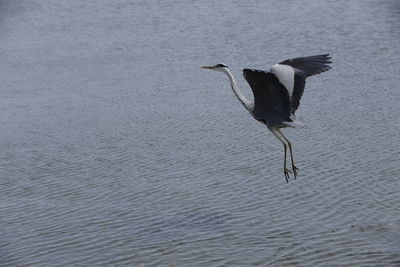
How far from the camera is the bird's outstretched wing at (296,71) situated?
10930mm

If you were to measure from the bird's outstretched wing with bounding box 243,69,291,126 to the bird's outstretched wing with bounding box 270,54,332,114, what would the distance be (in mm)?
82

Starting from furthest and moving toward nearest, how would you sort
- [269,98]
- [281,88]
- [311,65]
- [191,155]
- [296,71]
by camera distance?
[191,155] → [311,65] → [269,98] → [296,71] → [281,88]

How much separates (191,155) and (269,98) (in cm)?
340

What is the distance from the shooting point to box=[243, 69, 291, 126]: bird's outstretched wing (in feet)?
35.8

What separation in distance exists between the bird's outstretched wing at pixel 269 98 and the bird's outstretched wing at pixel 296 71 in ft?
0.27

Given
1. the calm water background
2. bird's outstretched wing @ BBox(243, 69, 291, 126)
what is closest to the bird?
bird's outstretched wing @ BBox(243, 69, 291, 126)

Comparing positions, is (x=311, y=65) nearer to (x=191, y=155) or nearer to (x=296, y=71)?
(x=296, y=71)

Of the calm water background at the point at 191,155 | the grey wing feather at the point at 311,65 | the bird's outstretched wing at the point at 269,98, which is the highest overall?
the grey wing feather at the point at 311,65

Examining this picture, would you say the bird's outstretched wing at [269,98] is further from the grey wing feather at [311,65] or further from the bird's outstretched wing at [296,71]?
the grey wing feather at [311,65]

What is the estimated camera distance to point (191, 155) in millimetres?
14523

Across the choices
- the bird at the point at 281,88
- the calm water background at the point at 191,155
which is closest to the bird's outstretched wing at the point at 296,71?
the bird at the point at 281,88

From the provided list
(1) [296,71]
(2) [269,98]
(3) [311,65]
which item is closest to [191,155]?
(2) [269,98]

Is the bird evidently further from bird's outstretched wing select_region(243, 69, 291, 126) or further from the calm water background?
the calm water background

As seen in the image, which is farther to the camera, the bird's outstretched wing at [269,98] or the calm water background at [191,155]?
the bird's outstretched wing at [269,98]
